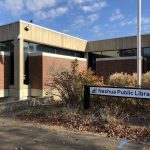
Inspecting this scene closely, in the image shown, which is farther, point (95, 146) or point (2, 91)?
point (2, 91)

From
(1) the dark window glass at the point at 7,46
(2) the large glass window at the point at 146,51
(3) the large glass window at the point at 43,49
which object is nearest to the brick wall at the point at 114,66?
(2) the large glass window at the point at 146,51

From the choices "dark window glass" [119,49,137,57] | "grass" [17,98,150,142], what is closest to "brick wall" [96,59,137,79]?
"dark window glass" [119,49,137,57]

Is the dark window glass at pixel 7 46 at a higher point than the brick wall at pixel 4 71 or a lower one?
higher

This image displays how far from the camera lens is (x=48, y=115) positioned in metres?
12.0

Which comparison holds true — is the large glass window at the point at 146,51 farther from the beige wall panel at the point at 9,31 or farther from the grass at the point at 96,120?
the grass at the point at 96,120

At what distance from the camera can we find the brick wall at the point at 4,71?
24.8 m

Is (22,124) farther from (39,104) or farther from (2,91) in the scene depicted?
(2,91)

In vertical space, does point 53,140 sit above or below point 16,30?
below

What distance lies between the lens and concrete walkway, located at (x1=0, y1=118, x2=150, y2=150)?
7617 mm

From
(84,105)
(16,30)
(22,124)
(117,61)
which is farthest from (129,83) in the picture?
(117,61)

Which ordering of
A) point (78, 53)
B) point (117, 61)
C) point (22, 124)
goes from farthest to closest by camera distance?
point (78, 53) → point (117, 61) → point (22, 124)

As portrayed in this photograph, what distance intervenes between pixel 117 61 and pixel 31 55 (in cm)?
863

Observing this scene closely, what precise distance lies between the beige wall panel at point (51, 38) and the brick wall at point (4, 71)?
239 cm

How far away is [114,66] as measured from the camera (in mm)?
29859
